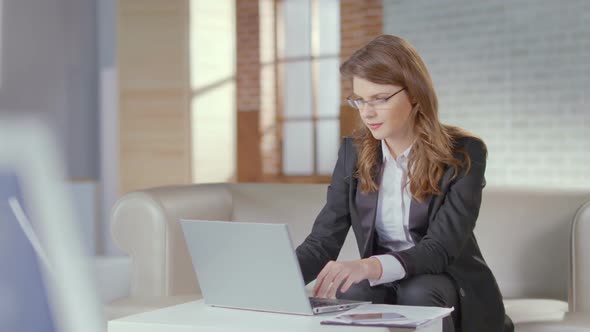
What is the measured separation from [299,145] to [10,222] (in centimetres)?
288

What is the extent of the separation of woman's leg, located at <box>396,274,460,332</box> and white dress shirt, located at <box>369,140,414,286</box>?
166 mm

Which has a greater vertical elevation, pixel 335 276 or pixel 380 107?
pixel 380 107

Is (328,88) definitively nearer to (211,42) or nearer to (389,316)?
(211,42)

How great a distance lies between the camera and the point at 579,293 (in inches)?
101

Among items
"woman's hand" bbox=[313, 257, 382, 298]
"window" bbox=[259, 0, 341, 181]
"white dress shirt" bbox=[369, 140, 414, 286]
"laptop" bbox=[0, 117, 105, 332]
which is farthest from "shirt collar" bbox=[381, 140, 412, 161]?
"window" bbox=[259, 0, 341, 181]

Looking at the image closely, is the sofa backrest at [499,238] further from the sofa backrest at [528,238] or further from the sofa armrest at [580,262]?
the sofa armrest at [580,262]

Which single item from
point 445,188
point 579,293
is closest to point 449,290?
point 445,188

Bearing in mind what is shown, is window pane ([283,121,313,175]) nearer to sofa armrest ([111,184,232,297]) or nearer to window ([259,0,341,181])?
window ([259,0,341,181])

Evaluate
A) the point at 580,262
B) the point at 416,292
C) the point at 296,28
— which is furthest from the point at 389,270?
the point at 296,28

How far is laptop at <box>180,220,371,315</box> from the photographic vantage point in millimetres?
1685

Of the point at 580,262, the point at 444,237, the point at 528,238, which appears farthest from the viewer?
the point at 528,238

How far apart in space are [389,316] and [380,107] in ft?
2.10

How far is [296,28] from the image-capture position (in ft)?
24.0

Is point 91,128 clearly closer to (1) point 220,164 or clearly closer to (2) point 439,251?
(1) point 220,164
